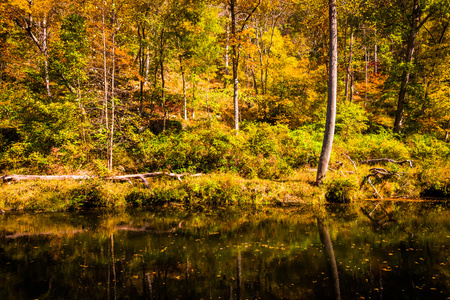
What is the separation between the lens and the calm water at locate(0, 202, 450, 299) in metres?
4.81

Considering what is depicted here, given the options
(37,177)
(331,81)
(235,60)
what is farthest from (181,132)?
(331,81)

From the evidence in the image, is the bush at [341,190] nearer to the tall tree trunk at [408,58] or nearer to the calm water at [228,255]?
the calm water at [228,255]

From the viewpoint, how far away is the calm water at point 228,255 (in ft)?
15.8

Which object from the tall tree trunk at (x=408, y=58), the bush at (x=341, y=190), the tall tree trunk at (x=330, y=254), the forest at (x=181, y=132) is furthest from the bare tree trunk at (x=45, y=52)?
the tall tree trunk at (x=408, y=58)

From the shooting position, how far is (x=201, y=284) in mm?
5035

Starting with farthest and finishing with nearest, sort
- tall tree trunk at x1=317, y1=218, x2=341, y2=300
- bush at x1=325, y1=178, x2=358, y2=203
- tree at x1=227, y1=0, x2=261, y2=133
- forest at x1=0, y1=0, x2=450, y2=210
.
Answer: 1. tree at x1=227, y1=0, x2=261, y2=133
2. forest at x1=0, y1=0, x2=450, y2=210
3. bush at x1=325, y1=178, x2=358, y2=203
4. tall tree trunk at x1=317, y1=218, x2=341, y2=300

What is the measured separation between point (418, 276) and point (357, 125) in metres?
13.1

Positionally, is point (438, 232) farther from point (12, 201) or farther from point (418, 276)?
point (12, 201)

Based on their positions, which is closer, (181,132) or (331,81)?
(331,81)

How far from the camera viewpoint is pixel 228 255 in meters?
6.38

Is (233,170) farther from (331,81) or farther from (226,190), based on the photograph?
(331,81)

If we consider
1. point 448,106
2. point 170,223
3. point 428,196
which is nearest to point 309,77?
point 448,106

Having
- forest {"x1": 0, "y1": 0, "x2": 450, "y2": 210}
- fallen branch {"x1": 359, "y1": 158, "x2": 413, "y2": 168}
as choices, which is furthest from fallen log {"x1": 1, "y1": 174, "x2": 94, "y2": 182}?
fallen branch {"x1": 359, "y1": 158, "x2": 413, "y2": 168}

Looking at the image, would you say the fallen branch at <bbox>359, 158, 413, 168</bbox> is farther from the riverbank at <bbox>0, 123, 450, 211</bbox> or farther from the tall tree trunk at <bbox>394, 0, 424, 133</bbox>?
the tall tree trunk at <bbox>394, 0, 424, 133</bbox>
